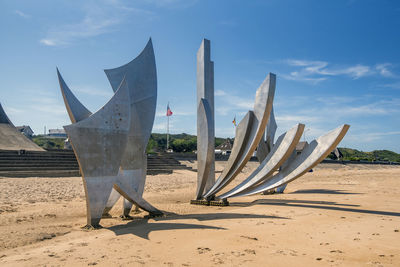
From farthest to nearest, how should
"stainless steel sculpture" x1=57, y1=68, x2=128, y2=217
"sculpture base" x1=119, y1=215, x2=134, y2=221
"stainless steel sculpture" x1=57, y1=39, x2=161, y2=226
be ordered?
"stainless steel sculpture" x1=57, y1=39, x2=161, y2=226
"sculpture base" x1=119, y1=215, x2=134, y2=221
"stainless steel sculpture" x1=57, y1=68, x2=128, y2=217

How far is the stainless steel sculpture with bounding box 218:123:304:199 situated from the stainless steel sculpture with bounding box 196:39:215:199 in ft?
4.22

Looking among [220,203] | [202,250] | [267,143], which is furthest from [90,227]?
[267,143]

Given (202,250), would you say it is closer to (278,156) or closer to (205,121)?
(205,121)

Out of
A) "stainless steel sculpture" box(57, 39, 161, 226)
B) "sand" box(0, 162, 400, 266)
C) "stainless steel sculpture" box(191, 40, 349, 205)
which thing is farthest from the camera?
"stainless steel sculpture" box(191, 40, 349, 205)

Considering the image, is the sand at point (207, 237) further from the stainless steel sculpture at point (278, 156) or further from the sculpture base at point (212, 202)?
the stainless steel sculpture at point (278, 156)

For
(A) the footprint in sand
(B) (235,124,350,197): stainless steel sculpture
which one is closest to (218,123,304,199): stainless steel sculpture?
(B) (235,124,350,197): stainless steel sculpture

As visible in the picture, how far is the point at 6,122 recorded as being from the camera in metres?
31.0

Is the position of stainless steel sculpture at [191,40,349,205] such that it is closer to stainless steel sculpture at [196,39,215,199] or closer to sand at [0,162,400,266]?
stainless steel sculpture at [196,39,215,199]

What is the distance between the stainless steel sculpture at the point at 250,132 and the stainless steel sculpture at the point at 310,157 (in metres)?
1.16

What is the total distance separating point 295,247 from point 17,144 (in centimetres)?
2919

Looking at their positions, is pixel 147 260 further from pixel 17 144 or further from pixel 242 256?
pixel 17 144

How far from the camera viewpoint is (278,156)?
12.2 m

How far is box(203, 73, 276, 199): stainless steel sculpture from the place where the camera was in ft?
38.6

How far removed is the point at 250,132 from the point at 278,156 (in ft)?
5.19
